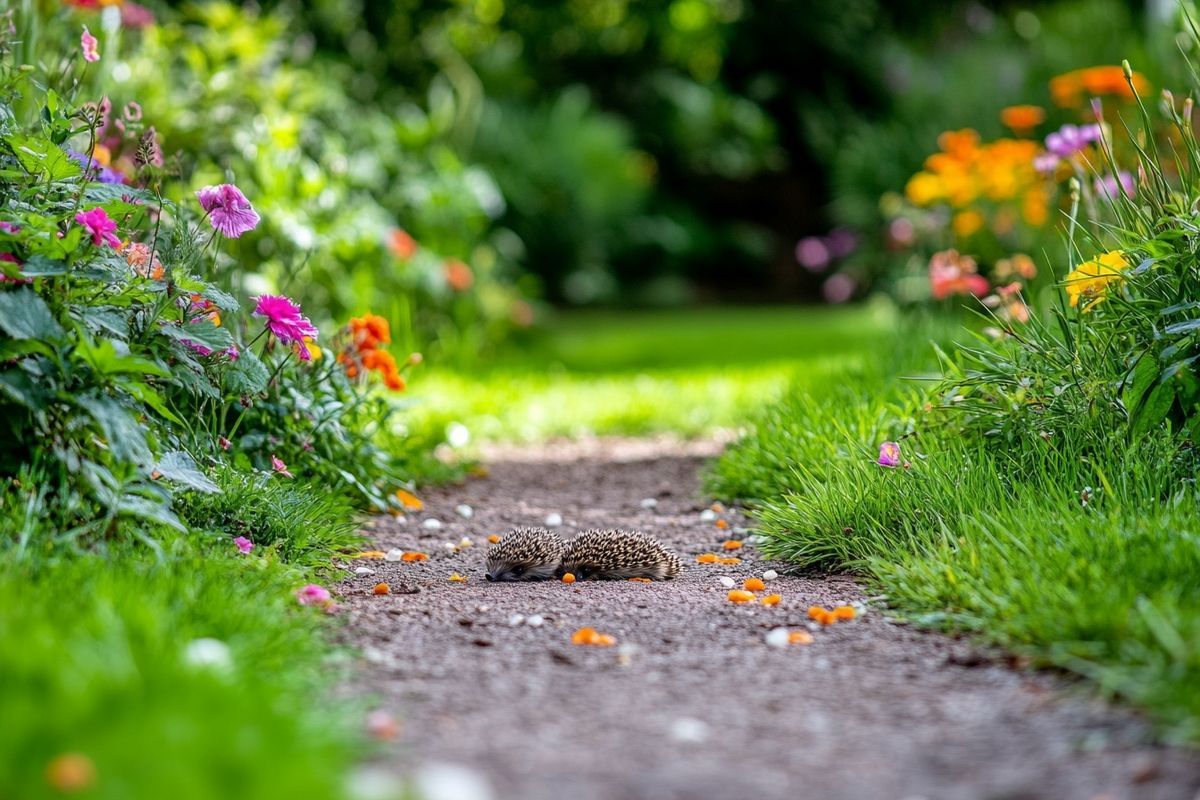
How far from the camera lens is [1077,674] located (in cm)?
234

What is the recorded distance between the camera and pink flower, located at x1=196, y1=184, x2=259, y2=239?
3.23 meters

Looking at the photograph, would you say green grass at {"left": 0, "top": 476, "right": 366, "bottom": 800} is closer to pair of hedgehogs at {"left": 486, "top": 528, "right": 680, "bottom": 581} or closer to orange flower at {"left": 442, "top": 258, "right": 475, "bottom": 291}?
pair of hedgehogs at {"left": 486, "top": 528, "right": 680, "bottom": 581}

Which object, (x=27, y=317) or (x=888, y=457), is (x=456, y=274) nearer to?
(x=888, y=457)

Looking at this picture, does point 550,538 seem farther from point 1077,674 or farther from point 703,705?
point 1077,674

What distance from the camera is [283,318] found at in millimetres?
3322

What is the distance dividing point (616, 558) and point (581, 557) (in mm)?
97

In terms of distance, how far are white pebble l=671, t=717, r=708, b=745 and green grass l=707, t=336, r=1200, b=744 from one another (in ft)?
2.36

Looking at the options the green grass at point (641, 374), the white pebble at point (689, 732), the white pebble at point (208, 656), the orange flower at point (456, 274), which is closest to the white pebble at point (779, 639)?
the white pebble at point (689, 732)

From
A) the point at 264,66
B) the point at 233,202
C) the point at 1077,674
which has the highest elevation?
the point at 264,66

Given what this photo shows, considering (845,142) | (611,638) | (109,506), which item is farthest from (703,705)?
(845,142)

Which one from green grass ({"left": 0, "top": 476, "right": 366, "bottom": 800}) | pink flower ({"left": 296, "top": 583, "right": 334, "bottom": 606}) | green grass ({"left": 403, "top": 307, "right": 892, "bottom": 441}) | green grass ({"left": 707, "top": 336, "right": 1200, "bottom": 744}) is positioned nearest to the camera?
green grass ({"left": 0, "top": 476, "right": 366, "bottom": 800})

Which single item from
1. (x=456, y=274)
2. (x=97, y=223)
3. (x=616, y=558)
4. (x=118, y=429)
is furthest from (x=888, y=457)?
(x=456, y=274)

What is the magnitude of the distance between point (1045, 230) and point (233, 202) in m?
4.75

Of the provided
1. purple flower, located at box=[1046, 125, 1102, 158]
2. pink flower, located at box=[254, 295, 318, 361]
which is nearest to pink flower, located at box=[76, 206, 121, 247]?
pink flower, located at box=[254, 295, 318, 361]
